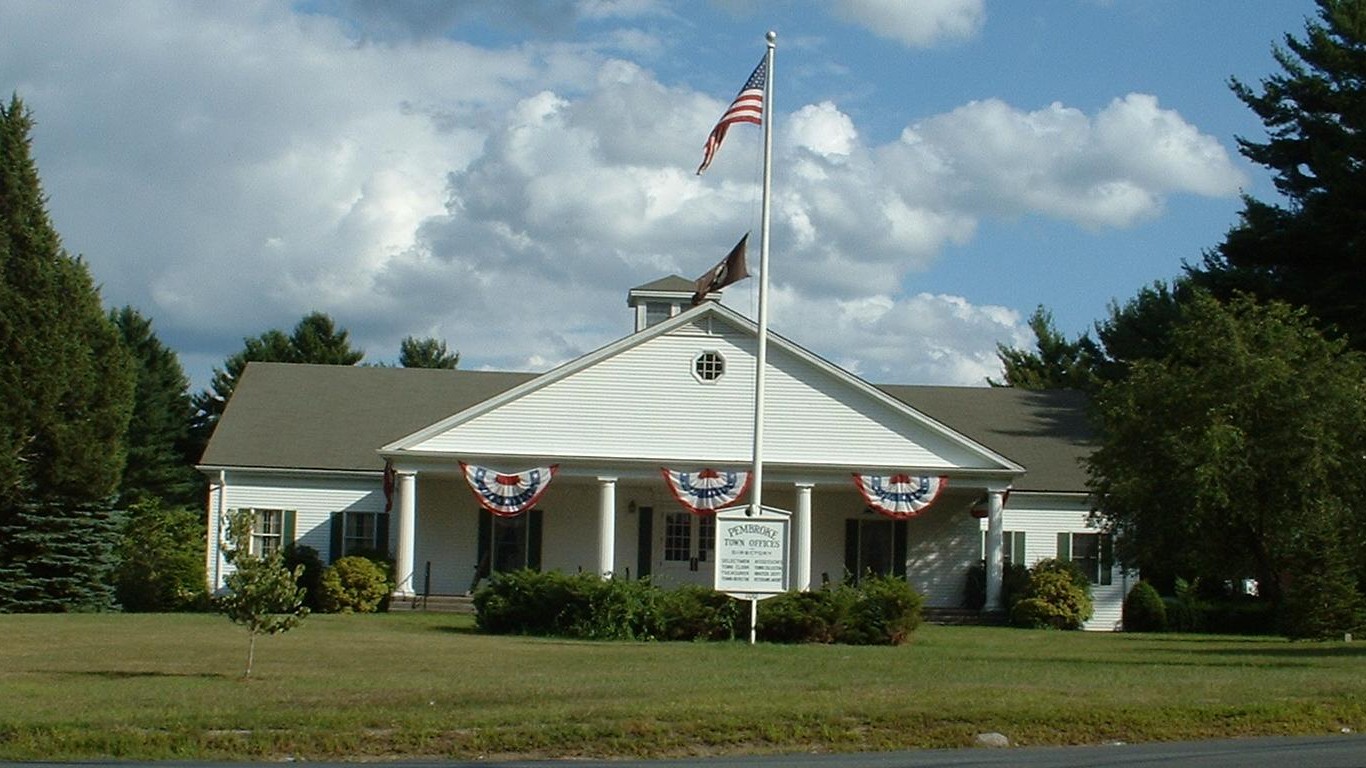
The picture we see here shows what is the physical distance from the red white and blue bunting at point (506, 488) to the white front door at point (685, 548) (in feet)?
15.4

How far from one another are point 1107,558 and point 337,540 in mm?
17109

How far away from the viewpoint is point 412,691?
15.4 meters

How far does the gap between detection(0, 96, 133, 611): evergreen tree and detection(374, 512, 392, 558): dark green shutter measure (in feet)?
19.7

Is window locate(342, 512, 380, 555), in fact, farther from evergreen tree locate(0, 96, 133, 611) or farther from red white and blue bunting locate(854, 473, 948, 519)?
red white and blue bunting locate(854, 473, 948, 519)

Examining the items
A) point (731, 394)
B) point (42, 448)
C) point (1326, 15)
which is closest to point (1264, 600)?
point (731, 394)

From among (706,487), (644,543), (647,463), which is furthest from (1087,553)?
(647,463)

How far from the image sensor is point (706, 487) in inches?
1307

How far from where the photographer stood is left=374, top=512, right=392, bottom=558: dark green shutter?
3650 centimetres

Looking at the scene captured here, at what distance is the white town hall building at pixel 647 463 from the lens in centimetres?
3425

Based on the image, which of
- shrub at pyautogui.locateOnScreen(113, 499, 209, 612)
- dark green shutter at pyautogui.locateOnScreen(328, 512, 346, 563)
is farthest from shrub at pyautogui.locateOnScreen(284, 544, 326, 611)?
shrub at pyautogui.locateOnScreen(113, 499, 209, 612)

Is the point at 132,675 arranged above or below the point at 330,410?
below

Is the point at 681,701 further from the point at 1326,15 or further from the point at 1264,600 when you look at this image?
the point at 1326,15

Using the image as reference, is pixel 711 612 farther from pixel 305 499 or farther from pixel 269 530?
pixel 269 530

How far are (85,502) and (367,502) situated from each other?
6323mm
